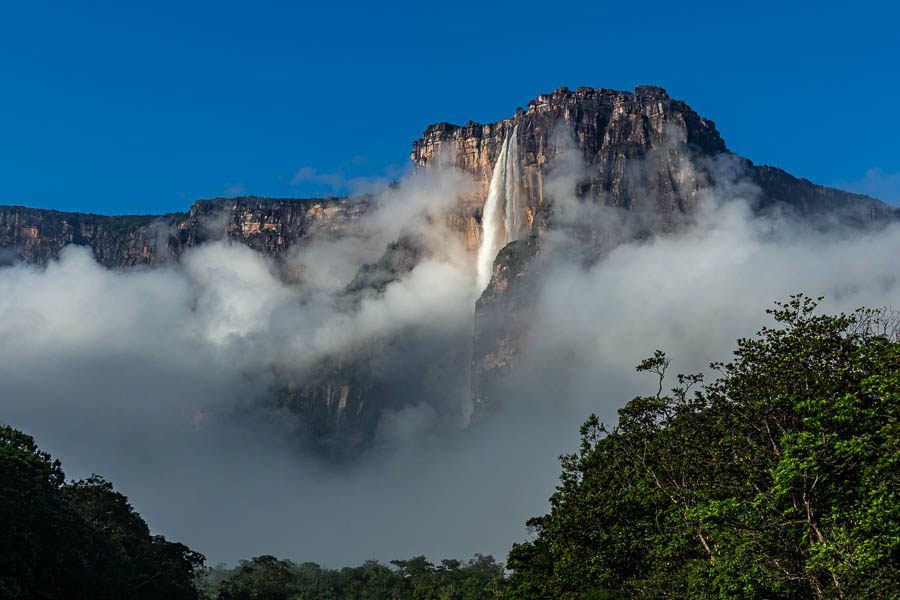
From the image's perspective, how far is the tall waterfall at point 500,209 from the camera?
179625 mm

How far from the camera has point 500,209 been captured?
612ft

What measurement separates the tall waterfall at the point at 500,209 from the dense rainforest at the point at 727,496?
133m

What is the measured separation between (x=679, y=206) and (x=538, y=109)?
41.2 meters

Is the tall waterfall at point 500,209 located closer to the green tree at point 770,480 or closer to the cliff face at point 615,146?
the cliff face at point 615,146

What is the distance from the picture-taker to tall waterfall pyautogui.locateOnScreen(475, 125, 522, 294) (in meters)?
180

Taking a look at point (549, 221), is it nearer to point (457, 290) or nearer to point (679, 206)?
point (679, 206)

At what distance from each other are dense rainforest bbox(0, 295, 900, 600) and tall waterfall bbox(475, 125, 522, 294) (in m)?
133

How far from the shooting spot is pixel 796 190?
197 metres

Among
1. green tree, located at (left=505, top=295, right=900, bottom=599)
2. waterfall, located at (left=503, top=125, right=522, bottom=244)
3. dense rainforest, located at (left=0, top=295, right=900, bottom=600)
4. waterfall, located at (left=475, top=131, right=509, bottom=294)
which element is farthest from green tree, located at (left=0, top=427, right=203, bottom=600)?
waterfall, located at (left=475, top=131, right=509, bottom=294)

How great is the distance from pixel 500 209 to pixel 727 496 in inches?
6284

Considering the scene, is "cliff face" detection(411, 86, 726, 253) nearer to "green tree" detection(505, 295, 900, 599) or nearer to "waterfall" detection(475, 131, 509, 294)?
"waterfall" detection(475, 131, 509, 294)

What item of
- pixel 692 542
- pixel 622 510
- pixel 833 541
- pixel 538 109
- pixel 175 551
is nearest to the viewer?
pixel 833 541

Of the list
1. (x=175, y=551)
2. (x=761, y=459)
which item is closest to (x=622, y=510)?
(x=761, y=459)

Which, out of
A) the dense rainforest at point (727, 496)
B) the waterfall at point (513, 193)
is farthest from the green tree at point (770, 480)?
the waterfall at point (513, 193)
